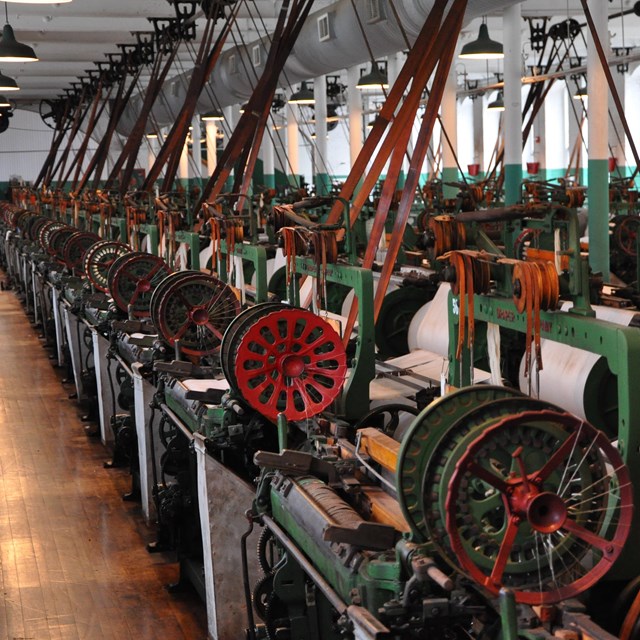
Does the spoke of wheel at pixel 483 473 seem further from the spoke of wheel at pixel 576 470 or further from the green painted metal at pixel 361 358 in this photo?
the green painted metal at pixel 361 358

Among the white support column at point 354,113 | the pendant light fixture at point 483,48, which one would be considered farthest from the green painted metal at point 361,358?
the white support column at point 354,113

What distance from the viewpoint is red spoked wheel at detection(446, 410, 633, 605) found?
7.41ft

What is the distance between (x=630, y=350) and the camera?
114 inches

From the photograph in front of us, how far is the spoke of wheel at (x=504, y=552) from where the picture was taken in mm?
2248

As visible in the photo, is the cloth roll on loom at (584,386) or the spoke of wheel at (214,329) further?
the spoke of wheel at (214,329)

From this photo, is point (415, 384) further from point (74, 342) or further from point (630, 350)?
point (74, 342)

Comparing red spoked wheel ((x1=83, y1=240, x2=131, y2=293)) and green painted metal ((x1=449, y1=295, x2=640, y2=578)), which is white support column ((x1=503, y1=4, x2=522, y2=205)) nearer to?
red spoked wheel ((x1=83, y1=240, x2=131, y2=293))

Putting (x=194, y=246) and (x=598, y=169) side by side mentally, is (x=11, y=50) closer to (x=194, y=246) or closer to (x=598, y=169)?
(x=194, y=246)

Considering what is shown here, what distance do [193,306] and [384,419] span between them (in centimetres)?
144

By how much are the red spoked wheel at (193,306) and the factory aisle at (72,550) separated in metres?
1.21

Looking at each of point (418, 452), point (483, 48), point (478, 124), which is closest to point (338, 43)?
point (483, 48)

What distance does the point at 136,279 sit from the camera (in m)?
7.30

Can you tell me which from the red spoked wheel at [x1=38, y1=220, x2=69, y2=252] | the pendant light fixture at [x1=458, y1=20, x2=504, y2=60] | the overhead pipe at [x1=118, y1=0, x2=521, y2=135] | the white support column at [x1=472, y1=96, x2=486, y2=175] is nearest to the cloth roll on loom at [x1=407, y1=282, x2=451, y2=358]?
the overhead pipe at [x1=118, y1=0, x2=521, y2=135]

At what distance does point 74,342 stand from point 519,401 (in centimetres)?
753
